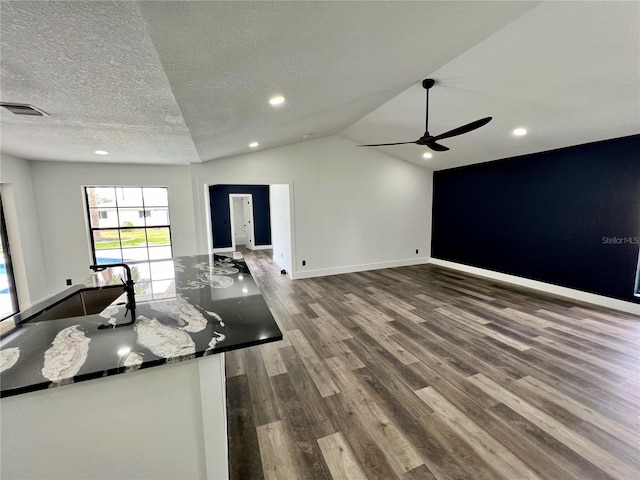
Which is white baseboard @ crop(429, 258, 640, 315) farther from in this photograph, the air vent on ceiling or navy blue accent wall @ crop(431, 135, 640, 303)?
the air vent on ceiling

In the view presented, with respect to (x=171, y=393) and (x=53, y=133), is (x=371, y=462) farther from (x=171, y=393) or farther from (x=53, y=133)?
(x=53, y=133)

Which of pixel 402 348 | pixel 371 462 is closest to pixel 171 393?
pixel 371 462

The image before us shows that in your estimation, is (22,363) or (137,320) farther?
(137,320)

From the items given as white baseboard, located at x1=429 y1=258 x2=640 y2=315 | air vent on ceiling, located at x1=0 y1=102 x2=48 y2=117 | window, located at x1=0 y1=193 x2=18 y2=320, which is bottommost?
white baseboard, located at x1=429 y1=258 x2=640 y2=315

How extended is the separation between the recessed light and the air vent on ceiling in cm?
178

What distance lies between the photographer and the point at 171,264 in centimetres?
276

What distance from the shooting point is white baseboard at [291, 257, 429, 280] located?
566 cm

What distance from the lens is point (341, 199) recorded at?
580 centimetres

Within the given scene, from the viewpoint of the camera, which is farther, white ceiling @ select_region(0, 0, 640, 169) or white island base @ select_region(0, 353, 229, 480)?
white ceiling @ select_region(0, 0, 640, 169)

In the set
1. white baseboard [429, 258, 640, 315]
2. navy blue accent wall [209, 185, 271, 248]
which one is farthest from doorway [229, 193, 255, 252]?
white baseboard [429, 258, 640, 315]

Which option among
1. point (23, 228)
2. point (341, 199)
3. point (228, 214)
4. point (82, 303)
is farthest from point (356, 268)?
point (23, 228)

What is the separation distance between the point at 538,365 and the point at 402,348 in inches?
48.7

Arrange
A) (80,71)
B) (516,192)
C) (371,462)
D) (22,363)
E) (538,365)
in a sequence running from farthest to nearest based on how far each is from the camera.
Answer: (516,192) → (538,365) → (371,462) → (80,71) → (22,363)

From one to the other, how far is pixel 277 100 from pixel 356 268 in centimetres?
424
